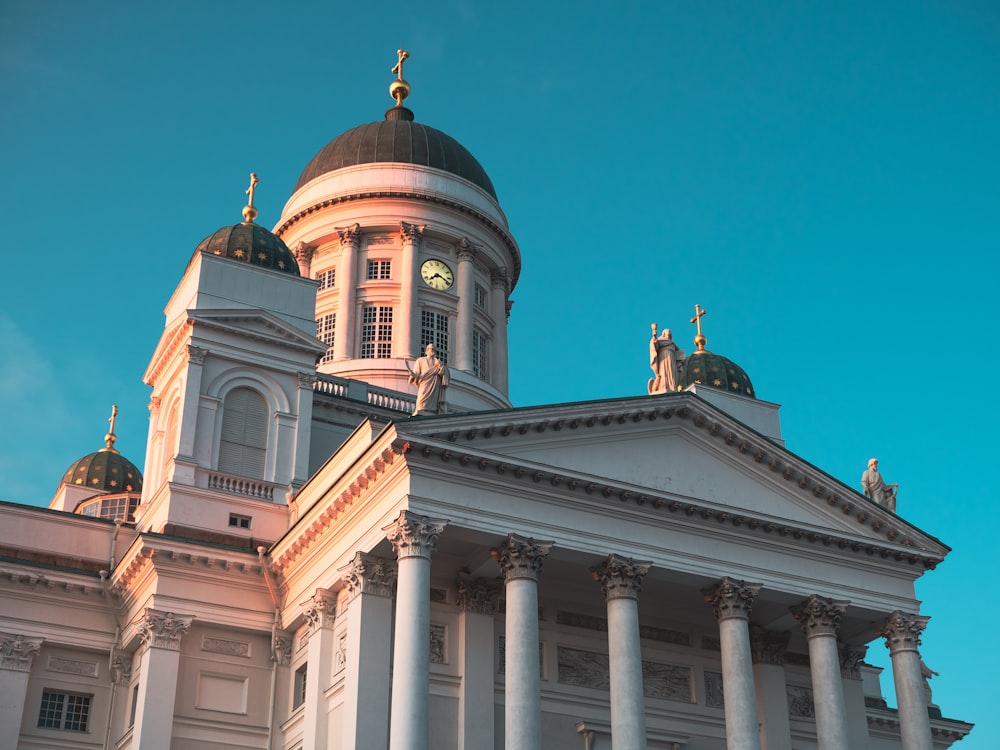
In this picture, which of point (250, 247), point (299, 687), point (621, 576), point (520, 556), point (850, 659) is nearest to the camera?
point (520, 556)

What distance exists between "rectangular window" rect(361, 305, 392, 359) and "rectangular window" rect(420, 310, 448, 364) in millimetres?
1033

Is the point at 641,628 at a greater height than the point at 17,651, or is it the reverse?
the point at 641,628

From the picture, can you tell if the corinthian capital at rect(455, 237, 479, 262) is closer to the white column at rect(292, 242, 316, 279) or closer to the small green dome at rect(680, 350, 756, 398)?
the white column at rect(292, 242, 316, 279)

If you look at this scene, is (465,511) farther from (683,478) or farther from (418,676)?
(683,478)

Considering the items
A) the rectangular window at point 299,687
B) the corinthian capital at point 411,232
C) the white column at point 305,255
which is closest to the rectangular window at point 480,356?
the corinthian capital at point 411,232

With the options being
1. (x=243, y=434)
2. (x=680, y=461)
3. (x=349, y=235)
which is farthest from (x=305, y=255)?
(x=680, y=461)

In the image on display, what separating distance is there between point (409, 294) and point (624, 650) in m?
18.7

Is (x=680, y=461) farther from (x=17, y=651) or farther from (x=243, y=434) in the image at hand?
(x=17, y=651)

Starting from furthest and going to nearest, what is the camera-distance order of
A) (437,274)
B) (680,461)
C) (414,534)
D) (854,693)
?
(437,274), (854,693), (680,461), (414,534)

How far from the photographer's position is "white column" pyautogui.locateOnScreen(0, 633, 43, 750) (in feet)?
92.6

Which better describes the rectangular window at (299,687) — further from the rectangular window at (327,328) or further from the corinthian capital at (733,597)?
the rectangular window at (327,328)

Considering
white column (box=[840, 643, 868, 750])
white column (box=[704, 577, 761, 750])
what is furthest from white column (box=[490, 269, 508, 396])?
white column (box=[704, 577, 761, 750])

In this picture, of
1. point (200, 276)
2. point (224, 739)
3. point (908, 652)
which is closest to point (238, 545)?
point (224, 739)

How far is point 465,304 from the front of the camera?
139 ft
